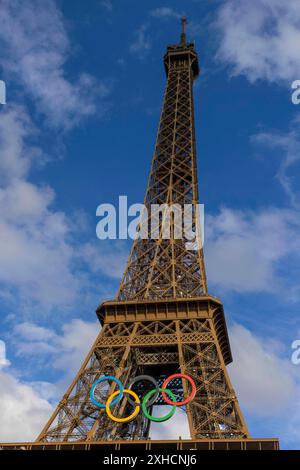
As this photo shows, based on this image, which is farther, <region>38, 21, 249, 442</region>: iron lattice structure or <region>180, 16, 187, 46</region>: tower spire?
<region>180, 16, 187, 46</region>: tower spire

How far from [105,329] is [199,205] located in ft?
65.5

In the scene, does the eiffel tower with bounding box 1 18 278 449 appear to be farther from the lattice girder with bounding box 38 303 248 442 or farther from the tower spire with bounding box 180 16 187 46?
the tower spire with bounding box 180 16 187 46

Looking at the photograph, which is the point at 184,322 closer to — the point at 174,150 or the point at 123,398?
the point at 123,398

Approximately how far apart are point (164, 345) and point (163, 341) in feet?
1.32

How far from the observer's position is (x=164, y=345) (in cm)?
5478

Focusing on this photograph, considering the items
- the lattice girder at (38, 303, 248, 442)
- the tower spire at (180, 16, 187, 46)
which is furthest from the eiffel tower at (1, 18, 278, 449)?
the tower spire at (180, 16, 187, 46)

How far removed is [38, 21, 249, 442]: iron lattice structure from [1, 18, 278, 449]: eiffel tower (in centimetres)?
9

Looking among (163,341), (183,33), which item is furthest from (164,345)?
(183,33)

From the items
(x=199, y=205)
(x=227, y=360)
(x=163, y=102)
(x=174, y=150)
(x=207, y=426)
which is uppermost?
(x=163, y=102)

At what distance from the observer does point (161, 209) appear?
231 feet

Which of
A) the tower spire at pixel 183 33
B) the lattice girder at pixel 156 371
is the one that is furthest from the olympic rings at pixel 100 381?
the tower spire at pixel 183 33

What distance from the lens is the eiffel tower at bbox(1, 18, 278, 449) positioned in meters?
47.2

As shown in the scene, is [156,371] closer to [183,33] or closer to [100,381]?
[100,381]
